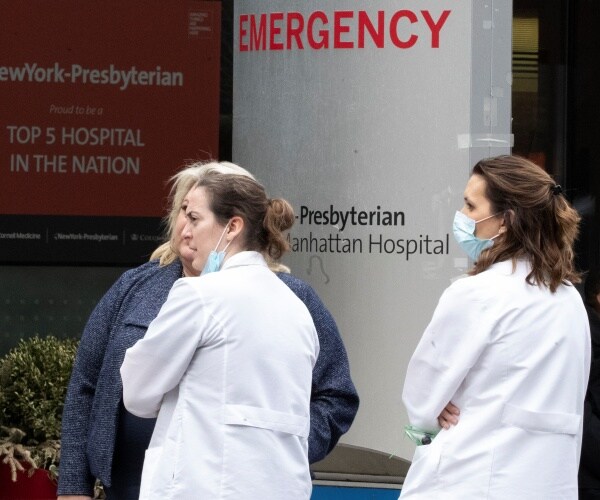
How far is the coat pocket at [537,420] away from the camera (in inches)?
131

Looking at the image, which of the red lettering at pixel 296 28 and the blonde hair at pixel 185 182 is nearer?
the blonde hair at pixel 185 182

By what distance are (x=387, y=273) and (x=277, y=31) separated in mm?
1139

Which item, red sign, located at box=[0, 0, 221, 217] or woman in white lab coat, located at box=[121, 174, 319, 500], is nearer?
woman in white lab coat, located at box=[121, 174, 319, 500]

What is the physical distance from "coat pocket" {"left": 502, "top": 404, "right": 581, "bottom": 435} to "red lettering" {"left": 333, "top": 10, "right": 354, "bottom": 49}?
92.1 inches

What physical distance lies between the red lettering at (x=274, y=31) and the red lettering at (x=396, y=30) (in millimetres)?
489

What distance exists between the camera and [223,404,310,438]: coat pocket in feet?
10.4

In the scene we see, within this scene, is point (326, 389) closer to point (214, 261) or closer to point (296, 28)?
point (214, 261)

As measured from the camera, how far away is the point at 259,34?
544cm

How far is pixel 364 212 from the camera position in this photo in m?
5.26

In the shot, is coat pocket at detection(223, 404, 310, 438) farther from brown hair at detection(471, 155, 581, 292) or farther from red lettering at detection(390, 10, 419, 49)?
red lettering at detection(390, 10, 419, 49)

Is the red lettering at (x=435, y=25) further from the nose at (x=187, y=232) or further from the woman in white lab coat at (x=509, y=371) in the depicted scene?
the nose at (x=187, y=232)

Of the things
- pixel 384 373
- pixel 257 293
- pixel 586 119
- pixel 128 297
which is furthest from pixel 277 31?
pixel 586 119

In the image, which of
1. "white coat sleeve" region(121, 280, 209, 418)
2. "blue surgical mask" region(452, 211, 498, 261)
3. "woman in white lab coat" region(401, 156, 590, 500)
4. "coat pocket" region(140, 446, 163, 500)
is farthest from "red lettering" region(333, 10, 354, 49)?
"coat pocket" region(140, 446, 163, 500)

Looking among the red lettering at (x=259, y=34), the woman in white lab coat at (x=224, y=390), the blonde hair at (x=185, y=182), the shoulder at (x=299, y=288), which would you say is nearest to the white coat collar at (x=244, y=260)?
the woman in white lab coat at (x=224, y=390)
